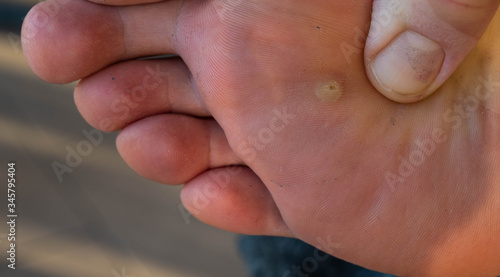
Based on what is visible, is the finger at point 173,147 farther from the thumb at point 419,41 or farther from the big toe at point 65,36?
the thumb at point 419,41

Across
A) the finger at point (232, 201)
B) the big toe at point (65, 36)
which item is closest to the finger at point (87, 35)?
the big toe at point (65, 36)

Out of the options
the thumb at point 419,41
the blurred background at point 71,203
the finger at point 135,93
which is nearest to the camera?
the thumb at point 419,41

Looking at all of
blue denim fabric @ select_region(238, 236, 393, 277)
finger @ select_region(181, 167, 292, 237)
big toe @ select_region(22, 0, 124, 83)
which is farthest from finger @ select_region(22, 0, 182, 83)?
blue denim fabric @ select_region(238, 236, 393, 277)

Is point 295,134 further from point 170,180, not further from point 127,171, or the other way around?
point 127,171

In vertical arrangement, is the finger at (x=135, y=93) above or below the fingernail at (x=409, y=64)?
below

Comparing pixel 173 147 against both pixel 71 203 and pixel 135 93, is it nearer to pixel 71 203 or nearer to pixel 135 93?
pixel 135 93

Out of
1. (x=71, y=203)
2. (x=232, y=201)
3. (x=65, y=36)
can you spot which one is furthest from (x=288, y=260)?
(x=65, y=36)

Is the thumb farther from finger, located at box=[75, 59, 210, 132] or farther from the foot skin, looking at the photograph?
finger, located at box=[75, 59, 210, 132]
